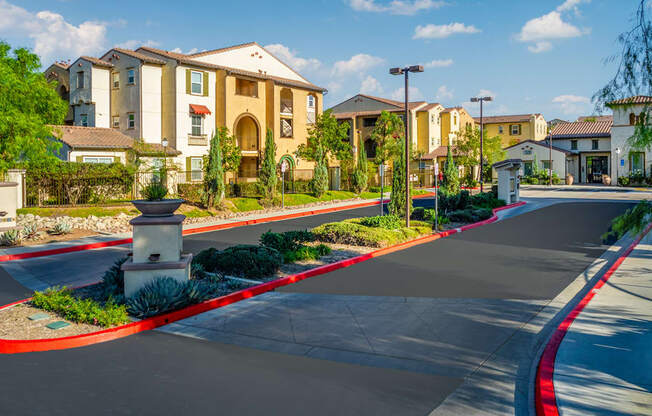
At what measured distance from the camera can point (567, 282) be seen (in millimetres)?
12031

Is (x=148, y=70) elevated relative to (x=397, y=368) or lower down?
elevated

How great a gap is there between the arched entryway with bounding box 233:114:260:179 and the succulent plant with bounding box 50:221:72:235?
24.9 metres

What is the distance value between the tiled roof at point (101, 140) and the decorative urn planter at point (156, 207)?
23.6 metres

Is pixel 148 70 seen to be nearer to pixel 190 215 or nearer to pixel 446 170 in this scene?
pixel 190 215

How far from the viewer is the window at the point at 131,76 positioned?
38625 millimetres

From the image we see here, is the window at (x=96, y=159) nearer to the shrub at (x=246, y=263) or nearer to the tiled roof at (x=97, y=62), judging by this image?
the tiled roof at (x=97, y=62)

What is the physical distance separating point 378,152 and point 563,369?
46.9m

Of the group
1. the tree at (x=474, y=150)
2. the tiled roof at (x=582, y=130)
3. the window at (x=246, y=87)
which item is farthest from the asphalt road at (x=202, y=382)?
the tiled roof at (x=582, y=130)

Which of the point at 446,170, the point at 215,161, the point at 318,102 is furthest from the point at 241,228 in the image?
the point at 318,102

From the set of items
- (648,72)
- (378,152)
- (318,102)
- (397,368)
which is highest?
(318,102)

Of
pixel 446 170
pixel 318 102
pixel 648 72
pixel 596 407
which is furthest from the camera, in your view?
pixel 318 102

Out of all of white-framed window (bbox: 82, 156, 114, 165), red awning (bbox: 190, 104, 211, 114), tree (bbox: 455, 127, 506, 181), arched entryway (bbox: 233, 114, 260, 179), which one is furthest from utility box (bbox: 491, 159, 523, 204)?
white-framed window (bbox: 82, 156, 114, 165)

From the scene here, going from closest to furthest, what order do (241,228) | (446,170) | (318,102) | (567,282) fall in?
(567,282), (241,228), (446,170), (318,102)

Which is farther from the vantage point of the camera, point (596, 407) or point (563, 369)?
point (563, 369)
